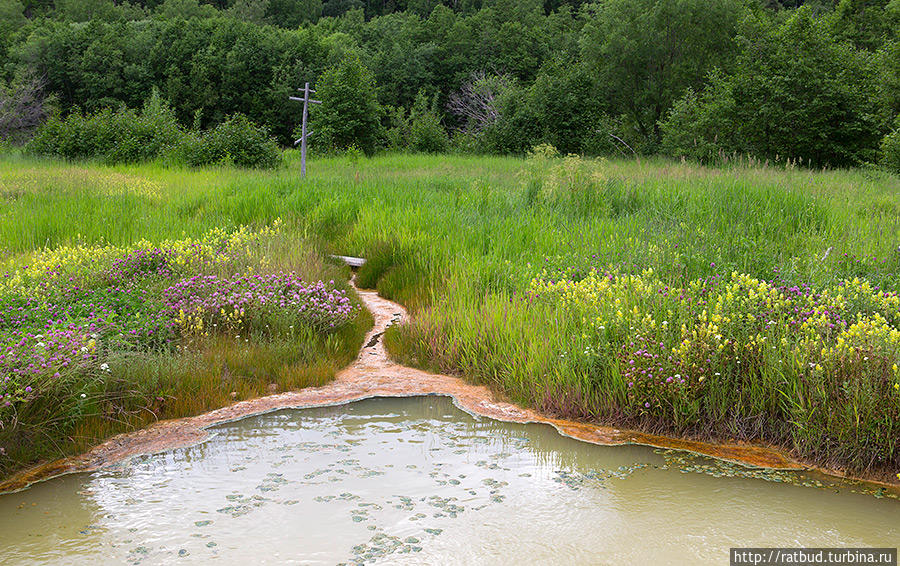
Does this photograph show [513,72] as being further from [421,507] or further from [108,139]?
[421,507]

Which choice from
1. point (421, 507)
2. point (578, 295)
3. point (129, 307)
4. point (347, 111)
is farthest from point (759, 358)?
point (347, 111)

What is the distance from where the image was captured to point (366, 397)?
5895 millimetres

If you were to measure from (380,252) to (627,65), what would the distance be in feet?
99.7

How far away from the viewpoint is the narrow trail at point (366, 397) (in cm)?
464

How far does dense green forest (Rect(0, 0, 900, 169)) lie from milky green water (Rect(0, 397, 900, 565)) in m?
14.7

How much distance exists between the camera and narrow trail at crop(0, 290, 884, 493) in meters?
4.64

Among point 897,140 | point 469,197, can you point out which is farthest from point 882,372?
point 897,140

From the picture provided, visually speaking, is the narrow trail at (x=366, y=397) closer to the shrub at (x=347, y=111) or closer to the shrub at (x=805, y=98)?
the shrub at (x=805, y=98)

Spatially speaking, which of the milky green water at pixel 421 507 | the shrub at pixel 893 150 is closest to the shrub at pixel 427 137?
the shrub at pixel 893 150

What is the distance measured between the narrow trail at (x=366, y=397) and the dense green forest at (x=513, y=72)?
44.6ft

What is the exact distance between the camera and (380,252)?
32.3 feet

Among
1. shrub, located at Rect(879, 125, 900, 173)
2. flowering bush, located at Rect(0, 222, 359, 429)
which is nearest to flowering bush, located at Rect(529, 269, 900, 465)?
flowering bush, located at Rect(0, 222, 359, 429)

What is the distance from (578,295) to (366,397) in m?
2.19

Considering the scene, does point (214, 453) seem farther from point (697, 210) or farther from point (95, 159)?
point (95, 159)
